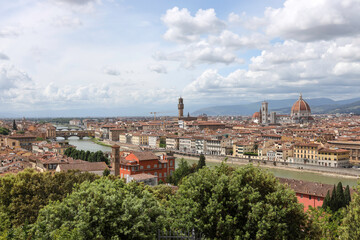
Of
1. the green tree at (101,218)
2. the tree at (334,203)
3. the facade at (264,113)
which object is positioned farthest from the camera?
the facade at (264,113)

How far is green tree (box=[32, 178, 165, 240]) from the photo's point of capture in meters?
5.51

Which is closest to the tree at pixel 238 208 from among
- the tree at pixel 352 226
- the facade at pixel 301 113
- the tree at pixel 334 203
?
the tree at pixel 352 226

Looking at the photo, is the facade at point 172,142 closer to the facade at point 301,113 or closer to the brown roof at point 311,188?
the brown roof at point 311,188

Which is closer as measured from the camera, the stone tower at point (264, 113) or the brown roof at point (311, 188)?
the brown roof at point (311, 188)

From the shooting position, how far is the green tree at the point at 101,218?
217 inches

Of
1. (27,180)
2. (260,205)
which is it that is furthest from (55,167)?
(260,205)

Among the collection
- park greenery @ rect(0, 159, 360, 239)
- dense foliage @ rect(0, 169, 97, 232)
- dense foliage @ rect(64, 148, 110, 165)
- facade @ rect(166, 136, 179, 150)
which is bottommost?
facade @ rect(166, 136, 179, 150)

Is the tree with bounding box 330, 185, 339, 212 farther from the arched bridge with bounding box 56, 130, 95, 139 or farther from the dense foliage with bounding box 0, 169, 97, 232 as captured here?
the arched bridge with bounding box 56, 130, 95, 139

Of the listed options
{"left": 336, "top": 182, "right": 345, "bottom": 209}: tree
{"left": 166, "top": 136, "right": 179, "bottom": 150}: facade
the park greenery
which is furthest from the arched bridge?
the park greenery

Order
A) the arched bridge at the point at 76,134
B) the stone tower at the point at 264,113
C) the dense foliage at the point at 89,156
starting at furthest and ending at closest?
the stone tower at the point at 264,113, the arched bridge at the point at 76,134, the dense foliage at the point at 89,156

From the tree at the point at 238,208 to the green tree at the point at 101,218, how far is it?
23.7 inches

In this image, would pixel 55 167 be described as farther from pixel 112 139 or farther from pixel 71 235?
pixel 112 139

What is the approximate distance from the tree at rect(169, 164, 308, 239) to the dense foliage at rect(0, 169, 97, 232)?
480 cm

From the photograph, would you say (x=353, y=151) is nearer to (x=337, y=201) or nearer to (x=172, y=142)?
(x=337, y=201)
